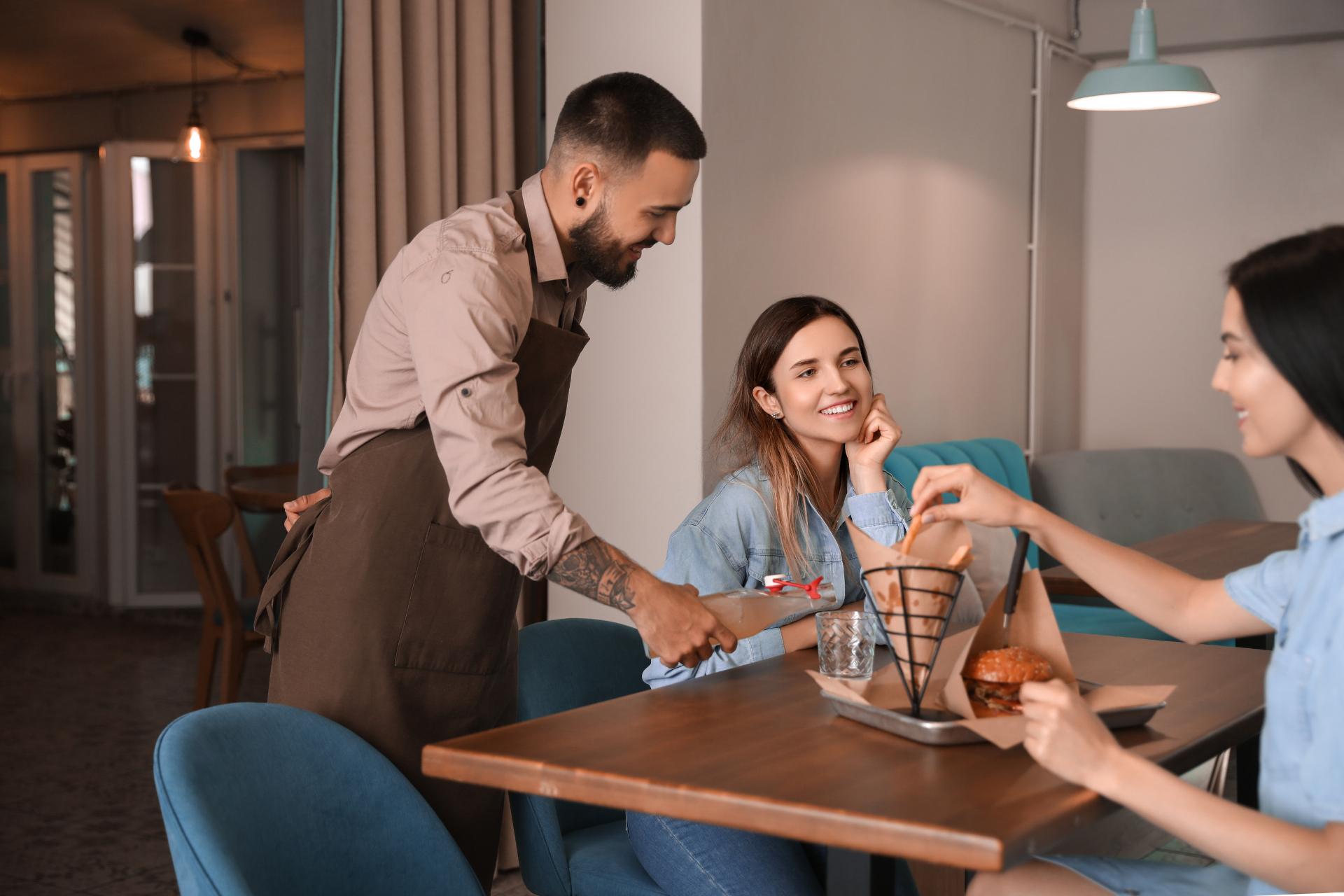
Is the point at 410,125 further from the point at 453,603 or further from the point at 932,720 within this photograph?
the point at 932,720

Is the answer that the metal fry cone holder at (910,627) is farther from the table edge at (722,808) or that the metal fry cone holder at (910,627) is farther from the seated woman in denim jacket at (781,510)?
the seated woman in denim jacket at (781,510)

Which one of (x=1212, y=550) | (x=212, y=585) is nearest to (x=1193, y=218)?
(x=1212, y=550)

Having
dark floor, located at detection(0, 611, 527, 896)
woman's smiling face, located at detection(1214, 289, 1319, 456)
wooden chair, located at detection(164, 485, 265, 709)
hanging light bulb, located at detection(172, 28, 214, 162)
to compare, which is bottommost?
dark floor, located at detection(0, 611, 527, 896)

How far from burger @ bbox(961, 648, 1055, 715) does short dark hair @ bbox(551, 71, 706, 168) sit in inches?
35.2

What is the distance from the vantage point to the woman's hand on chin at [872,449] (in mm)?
2307

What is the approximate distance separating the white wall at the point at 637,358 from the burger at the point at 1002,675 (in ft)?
6.11

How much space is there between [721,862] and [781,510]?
60cm

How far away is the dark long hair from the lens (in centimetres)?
130

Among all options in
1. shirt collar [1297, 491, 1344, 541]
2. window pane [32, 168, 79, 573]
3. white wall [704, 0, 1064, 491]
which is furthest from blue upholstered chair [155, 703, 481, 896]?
window pane [32, 168, 79, 573]

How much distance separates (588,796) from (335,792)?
460 millimetres

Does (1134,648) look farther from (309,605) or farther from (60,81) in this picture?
(60,81)

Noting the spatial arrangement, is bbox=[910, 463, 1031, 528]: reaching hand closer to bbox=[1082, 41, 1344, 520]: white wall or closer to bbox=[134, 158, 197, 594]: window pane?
bbox=[1082, 41, 1344, 520]: white wall

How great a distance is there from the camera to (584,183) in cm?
203

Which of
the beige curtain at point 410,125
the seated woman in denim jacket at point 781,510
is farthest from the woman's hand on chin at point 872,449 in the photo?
the beige curtain at point 410,125
